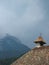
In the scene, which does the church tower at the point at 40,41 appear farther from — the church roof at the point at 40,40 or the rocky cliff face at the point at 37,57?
the rocky cliff face at the point at 37,57

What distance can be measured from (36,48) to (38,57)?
4.42 meters

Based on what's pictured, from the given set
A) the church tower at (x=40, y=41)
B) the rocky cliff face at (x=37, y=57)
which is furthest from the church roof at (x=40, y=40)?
the rocky cliff face at (x=37, y=57)

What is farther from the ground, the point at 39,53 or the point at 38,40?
the point at 38,40

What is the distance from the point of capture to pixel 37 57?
4969cm

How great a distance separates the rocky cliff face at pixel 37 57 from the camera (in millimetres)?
47638

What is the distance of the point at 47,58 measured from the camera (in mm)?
48031

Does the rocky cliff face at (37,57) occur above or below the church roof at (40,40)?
below

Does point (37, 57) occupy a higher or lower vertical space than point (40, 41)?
lower

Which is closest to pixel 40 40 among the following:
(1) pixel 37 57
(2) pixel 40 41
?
(2) pixel 40 41

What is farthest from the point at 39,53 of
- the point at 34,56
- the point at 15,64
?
the point at 15,64

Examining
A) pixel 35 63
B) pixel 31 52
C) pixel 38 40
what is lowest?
pixel 35 63

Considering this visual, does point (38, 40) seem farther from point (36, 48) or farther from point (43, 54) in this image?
point (43, 54)

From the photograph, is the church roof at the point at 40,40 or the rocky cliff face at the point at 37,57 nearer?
the rocky cliff face at the point at 37,57

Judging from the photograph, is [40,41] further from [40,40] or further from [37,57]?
[37,57]
